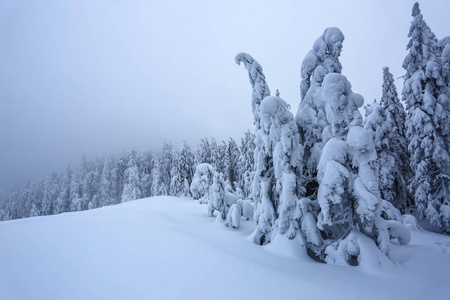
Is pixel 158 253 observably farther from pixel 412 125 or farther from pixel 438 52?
pixel 438 52

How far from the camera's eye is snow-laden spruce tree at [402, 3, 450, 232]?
46.8 feet

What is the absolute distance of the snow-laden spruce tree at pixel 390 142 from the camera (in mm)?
19359

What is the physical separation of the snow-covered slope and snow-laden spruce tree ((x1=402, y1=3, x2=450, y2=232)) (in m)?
8.93

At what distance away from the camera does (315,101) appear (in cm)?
902

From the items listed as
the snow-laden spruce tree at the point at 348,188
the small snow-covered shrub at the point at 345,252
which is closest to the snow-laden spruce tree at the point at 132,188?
the snow-laden spruce tree at the point at 348,188

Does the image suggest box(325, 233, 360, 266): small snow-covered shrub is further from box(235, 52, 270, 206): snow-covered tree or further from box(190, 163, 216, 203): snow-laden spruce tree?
box(190, 163, 216, 203): snow-laden spruce tree

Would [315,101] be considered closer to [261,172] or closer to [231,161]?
[261,172]

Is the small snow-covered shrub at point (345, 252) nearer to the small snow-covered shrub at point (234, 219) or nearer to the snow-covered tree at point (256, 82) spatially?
the small snow-covered shrub at point (234, 219)

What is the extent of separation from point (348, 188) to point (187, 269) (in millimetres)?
5489

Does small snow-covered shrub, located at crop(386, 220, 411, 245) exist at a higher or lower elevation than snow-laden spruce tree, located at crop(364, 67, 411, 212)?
lower

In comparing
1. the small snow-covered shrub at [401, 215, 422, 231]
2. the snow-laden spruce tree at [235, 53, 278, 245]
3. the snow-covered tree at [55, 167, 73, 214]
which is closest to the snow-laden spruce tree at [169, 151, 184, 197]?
the snow-covered tree at [55, 167, 73, 214]

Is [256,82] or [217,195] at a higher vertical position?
[256,82]

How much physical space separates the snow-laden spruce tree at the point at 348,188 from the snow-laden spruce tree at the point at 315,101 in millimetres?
1211

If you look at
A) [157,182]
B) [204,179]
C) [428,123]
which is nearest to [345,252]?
[204,179]
